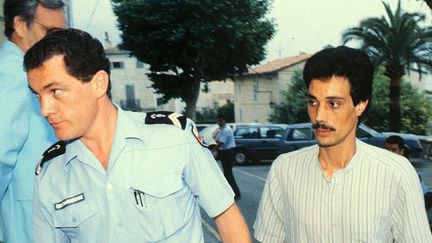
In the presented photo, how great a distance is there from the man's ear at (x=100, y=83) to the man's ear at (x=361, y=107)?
1.27 metres

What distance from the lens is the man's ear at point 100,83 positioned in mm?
1767

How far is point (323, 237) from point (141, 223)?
93cm

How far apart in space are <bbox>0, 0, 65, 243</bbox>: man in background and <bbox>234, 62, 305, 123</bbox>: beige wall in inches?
1901

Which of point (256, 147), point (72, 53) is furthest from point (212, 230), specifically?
point (256, 147)

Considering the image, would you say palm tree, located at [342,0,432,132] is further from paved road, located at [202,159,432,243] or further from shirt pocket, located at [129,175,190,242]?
shirt pocket, located at [129,175,190,242]

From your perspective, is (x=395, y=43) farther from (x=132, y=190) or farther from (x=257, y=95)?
(x=257, y=95)

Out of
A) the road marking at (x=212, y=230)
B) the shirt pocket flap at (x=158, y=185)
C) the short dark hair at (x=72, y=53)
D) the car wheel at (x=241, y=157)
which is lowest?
the car wheel at (x=241, y=157)

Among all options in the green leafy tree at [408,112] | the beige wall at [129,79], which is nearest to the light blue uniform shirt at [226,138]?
the green leafy tree at [408,112]

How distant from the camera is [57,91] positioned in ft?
5.57

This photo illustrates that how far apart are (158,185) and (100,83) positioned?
1.45 ft

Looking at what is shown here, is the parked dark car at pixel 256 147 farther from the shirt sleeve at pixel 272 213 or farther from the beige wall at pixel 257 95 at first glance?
the beige wall at pixel 257 95

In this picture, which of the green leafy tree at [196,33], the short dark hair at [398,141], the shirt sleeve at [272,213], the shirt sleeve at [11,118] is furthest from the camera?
the green leafy tree at [196,33]

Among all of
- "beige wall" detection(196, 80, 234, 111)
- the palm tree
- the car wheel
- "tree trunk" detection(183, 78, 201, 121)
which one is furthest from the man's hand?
"beige wall" detection(196, 80, 234, 111)

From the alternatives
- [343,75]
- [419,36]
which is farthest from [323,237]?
[419,36]
